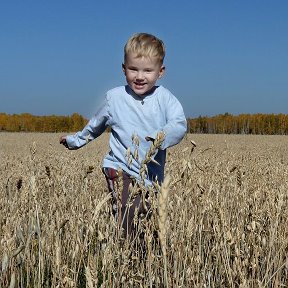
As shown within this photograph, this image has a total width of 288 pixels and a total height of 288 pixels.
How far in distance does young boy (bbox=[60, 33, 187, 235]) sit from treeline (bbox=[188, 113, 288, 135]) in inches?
2372

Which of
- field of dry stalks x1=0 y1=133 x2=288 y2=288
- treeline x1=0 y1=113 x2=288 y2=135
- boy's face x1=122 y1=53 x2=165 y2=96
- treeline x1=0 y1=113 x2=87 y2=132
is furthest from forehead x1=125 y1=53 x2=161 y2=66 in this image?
treeline x1=0 y1=113 x2=87 y2=132

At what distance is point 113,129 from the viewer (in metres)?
3.25

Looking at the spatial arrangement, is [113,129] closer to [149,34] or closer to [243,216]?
[149,34]

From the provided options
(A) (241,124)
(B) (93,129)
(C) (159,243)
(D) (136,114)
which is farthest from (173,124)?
(A) (241,124)

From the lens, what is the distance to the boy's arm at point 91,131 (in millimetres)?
3219

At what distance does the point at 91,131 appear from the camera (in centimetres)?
333

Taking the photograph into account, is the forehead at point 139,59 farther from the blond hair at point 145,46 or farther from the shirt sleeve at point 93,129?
the shirt sleeve at point 93,129

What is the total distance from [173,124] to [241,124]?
210 feet

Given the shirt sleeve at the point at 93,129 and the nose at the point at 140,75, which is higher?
the nose at the point at 140,75

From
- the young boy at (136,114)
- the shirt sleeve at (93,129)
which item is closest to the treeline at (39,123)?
the shirt sleeve at (93,129)

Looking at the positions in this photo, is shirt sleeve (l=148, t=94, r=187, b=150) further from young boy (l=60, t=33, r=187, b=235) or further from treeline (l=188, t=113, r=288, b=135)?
treeline (l=188, t=113, r=288, b=135)

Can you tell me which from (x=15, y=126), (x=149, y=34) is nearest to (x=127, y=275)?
(x=149, y=34)

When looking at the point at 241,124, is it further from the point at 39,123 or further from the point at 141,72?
the point at 141,72

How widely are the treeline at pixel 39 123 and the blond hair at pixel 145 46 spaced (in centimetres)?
6160
